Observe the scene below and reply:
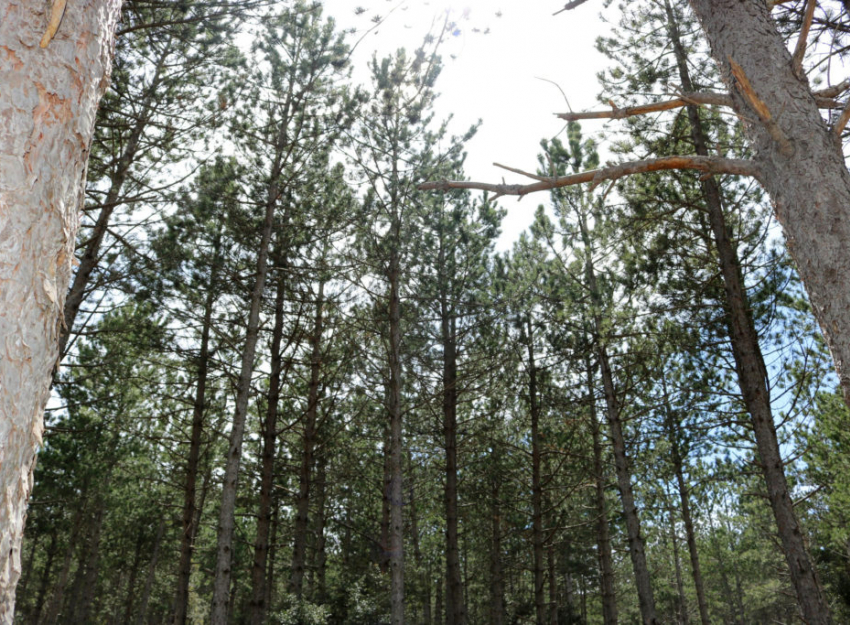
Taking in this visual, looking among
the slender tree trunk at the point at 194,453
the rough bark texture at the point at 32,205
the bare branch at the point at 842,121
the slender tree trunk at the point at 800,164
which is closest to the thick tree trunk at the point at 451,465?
the slender tree trunk at the point at 194,453

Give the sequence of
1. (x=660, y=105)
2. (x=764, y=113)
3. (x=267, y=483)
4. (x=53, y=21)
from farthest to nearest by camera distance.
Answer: (x=267, y=483) → (x=660, y=105) → (x=764, y=113) → (x=53, y=21)

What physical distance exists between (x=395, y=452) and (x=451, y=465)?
247 centimetres

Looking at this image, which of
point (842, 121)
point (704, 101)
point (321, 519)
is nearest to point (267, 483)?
point (321, 519)

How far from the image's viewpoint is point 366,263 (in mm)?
10531

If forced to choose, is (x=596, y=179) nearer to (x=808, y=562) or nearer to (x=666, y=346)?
(x=808, y=562)

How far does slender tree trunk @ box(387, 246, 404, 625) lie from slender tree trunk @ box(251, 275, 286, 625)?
2.34m

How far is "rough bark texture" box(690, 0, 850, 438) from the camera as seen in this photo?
2.58 metres

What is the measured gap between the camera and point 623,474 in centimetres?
1027

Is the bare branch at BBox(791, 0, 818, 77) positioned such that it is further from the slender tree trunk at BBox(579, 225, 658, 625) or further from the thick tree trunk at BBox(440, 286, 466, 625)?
the thick tree trunk at BBox(440, 286, 466, 625)

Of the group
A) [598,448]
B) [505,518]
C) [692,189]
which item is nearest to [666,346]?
[692,189]

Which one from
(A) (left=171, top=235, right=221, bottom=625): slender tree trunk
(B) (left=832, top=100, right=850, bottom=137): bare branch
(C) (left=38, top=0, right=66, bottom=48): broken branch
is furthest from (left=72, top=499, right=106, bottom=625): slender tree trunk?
(B) (left=832, top=100, right=850, bottom=137): bare branch

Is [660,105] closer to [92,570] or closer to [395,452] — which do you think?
[395,452]

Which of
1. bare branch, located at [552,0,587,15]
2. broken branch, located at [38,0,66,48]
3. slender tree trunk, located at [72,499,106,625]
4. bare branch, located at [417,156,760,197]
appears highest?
bare branch, located at [552,0,587,15]

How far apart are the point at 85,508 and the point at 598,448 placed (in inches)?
658
